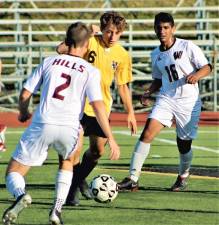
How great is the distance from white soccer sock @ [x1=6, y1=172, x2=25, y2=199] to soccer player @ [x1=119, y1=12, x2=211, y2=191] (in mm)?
→ 3149

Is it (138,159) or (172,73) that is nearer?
(138,159)

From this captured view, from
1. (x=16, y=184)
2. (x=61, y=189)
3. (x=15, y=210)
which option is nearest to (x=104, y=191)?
(x=61, y=189)

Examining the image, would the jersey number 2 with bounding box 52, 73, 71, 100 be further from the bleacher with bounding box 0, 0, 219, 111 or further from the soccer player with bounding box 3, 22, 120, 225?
the bleacher with bounding box 0, 0, 219, 111

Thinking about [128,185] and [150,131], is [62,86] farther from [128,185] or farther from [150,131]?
[150,131]

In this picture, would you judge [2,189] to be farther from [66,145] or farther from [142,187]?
[66,145]

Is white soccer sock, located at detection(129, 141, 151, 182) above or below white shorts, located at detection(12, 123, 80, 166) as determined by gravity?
below

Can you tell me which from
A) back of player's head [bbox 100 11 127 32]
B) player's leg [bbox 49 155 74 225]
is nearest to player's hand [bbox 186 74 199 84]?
back of player's head [bbox 100 11 127 32]

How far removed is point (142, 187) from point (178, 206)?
5.62 ft

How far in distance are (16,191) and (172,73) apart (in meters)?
3.95

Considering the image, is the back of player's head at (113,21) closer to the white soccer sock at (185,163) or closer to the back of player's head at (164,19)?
the back of player's head at (164,19)

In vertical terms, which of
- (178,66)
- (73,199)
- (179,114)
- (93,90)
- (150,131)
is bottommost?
(73,199)

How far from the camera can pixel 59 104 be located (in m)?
8.39

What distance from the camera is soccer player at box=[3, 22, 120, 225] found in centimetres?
837

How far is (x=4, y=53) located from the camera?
1102 inches
